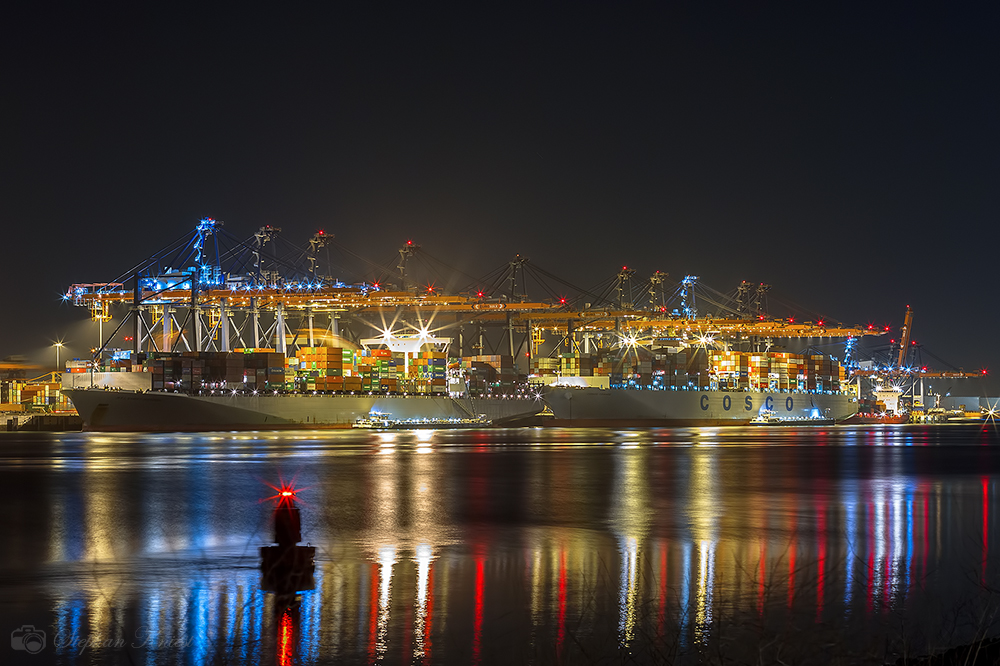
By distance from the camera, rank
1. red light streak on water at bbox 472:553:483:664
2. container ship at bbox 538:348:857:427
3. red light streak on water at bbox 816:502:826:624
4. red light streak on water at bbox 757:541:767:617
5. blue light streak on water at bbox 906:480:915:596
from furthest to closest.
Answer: container ship at bbox 538:348:857:427 < blue light streak on water at bbox 906:480:915:596 < red light streak on water at bbox 816:502:826:624 < red light streak on water at bbox 757:541:767:617 < red light streak on water at bbox 472:553:483:664

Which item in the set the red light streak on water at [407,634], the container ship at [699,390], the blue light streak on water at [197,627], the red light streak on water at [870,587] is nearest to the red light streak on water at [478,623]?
the red light streak on water at [407,634]

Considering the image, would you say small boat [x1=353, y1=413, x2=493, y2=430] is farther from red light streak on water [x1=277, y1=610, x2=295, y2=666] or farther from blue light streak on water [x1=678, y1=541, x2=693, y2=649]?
red light streak on water [x1=277, y1=610, x2=295, y2=666]

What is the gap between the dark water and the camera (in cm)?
812

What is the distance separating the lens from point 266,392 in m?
74.4

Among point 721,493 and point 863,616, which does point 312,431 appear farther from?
point 863,616

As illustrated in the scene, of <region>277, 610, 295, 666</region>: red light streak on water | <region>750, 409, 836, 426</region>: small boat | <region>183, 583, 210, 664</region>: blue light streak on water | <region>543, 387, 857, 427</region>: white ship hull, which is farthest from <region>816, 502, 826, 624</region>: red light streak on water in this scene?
<region>750, 409, 836, 426</region>: small boat

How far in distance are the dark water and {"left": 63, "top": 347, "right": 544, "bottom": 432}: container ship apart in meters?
45.5

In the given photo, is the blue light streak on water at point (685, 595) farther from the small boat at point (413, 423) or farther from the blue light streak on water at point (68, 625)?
the small boat at point (413, 423)

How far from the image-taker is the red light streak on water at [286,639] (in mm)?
7594

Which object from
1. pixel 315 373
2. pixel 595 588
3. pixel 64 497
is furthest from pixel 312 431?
pixel 595 588

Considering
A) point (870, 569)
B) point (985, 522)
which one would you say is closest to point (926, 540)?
point (985, 522)

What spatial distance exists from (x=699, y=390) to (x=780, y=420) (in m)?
12.7

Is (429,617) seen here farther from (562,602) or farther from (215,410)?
(215,410)

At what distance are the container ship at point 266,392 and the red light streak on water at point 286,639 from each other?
65008mm
